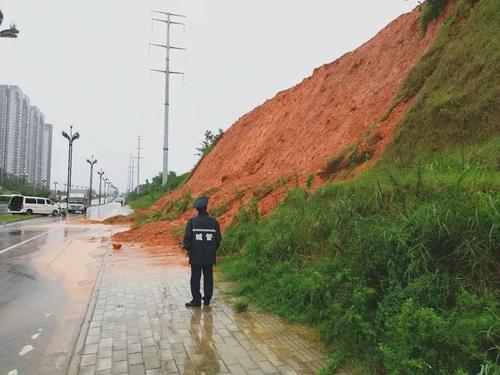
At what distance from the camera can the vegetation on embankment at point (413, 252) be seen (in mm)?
3707

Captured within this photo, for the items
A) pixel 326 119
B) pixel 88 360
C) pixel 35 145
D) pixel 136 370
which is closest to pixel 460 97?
pixel 136 370

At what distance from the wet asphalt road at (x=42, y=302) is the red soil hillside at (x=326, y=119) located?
5449mm

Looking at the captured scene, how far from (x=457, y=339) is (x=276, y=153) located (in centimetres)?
1726

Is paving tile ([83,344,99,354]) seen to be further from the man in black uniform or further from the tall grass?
the tall grass

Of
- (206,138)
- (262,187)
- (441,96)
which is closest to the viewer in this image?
(441,96)

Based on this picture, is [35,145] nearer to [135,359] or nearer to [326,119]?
[326,119]

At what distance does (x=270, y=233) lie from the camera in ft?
29.2

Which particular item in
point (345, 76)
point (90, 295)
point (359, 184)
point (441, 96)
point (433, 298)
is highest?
point (345, 76)

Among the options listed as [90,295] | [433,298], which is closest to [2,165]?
[90,295]

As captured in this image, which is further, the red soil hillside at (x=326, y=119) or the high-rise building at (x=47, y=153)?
the high-rise building at (x=47, y=153)

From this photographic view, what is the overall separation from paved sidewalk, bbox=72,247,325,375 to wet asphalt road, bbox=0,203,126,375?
1.14ft

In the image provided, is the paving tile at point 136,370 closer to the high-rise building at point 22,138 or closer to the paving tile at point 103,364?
the paving tile at point 103,364

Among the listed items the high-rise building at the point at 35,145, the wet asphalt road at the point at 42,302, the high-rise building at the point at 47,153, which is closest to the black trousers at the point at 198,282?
the wet asphalt road at the point at 42,302

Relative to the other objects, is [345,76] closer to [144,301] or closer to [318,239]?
[318,239]
